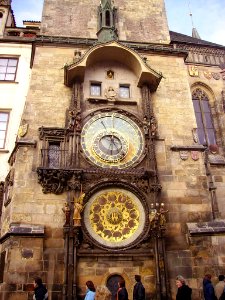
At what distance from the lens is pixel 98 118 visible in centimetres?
1115

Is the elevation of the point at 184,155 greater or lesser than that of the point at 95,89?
lesser

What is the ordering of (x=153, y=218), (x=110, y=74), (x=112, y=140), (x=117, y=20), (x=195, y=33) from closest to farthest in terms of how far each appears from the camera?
(x=153, y=218), (x=112, y=140), (x=110, y=74), (x=117, y=20), (x=195, y=33)

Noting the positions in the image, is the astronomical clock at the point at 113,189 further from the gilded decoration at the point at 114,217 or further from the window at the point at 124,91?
the window at the point at 124,91

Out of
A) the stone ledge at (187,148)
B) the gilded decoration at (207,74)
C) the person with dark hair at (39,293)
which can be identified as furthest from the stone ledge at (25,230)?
the gilded decoration at (207,74)

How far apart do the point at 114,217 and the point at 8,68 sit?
8752 mm

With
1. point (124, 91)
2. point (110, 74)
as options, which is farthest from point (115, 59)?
point (124, 91)

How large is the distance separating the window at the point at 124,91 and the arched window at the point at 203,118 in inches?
167

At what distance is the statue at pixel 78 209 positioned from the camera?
29.8ft

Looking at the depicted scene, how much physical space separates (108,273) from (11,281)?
252cm

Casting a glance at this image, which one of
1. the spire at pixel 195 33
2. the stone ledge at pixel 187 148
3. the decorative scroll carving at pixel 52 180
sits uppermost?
the spire at pixel 195 33

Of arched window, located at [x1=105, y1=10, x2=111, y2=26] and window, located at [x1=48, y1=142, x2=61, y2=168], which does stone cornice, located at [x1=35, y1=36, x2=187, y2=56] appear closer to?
arched window, located at [x1=105, y1=10, x2=111, y2=26]

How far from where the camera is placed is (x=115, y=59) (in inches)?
489

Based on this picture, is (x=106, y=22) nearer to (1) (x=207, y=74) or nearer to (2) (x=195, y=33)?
(1) (x=207, y=74)

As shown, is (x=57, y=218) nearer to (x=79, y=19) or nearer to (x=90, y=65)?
(x=90, y=65)
